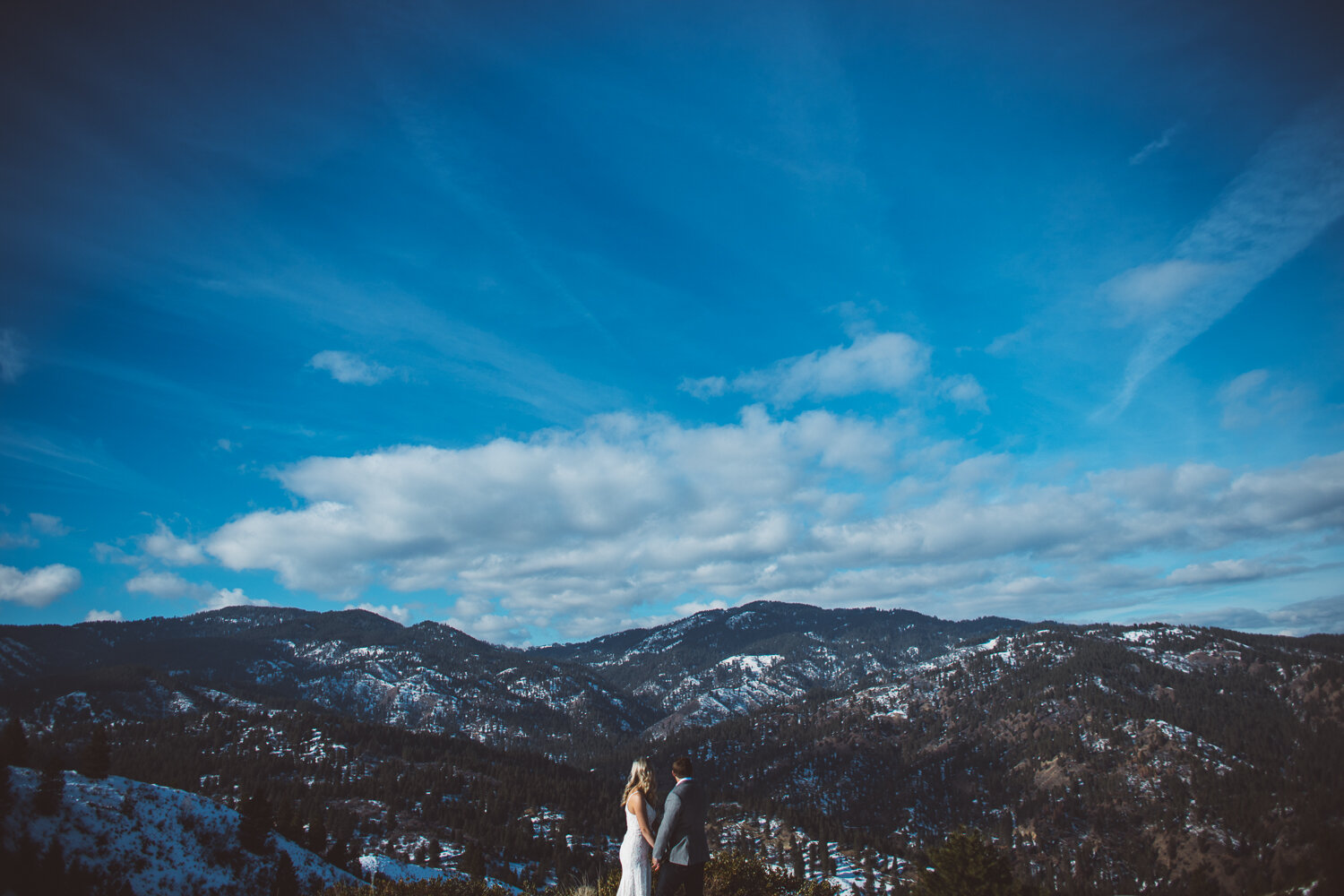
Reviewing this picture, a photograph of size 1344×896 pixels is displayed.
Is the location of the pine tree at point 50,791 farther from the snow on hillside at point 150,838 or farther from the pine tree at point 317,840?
the pine tree at point 317,840

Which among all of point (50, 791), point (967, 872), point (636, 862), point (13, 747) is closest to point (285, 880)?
point (50, 791)

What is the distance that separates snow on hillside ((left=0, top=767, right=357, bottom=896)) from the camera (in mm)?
72500

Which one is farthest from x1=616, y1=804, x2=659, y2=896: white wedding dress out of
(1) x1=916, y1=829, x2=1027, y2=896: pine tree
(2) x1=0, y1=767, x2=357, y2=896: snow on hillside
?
(2) x1=0, y1=767, x2=357, y2=896: snow on hillside

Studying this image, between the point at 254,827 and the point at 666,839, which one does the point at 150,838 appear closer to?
the point at 254,827

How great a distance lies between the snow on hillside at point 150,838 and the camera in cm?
7250

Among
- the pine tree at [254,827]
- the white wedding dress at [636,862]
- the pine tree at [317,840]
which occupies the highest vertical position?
the white wedding dress at [636,862]

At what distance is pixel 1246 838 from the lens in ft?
617

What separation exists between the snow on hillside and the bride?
87537mm

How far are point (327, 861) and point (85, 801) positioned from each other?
1445 inches

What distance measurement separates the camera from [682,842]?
11.7 meters

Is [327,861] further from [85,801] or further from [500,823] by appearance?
[500,823]

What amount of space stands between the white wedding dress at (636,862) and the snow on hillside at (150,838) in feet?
287

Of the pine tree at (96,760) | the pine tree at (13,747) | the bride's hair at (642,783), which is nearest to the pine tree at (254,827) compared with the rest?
the pine tree at (96,760)

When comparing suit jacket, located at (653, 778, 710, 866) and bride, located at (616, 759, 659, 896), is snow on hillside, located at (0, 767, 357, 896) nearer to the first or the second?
bride, located at (616, 759, 659, 896)
